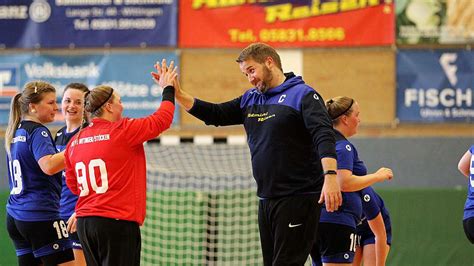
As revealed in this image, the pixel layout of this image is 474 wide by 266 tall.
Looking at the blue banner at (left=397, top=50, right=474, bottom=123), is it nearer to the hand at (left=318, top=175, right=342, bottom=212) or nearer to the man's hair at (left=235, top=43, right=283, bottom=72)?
the man's hair at (left=235, top=43, right=283, bottom=72)

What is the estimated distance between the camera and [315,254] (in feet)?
20.5

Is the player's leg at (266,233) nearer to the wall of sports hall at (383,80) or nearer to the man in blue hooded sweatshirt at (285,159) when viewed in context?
the man in blue hooded sweatshirt at (285,159)

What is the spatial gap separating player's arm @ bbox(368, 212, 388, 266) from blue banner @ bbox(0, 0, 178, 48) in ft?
21.0

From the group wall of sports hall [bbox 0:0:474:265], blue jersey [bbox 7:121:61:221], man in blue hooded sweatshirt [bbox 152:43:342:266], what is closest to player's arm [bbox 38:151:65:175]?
blue jersey [bbox 7:121:61:221]

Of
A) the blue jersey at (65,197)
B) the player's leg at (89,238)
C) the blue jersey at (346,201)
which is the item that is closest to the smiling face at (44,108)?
the blue jersey at (65,197)

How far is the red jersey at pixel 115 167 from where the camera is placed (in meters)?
5.09

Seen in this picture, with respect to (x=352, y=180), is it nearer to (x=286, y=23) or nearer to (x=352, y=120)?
(x=352, y=120)

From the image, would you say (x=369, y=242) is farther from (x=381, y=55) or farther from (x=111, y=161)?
(x=381, y=55)

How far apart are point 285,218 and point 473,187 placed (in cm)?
201

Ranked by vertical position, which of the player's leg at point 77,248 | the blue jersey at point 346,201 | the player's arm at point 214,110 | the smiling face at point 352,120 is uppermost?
the player's arm at point 214,110

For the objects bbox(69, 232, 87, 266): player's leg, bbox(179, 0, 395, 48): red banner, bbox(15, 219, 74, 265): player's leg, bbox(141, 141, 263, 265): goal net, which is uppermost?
bbox(179, 0, 395, 48): red banner

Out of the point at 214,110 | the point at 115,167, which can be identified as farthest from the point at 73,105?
the point at 115,167

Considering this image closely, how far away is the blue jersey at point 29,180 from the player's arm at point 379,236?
2704 millimetres

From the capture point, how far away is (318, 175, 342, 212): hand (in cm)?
479
